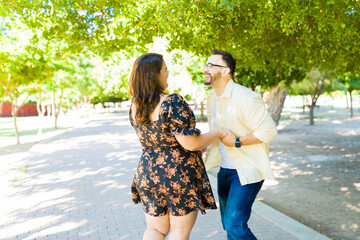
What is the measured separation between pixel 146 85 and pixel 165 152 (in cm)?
48

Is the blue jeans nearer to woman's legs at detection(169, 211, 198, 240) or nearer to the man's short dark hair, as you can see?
woman's legs at detection(169, 211, 198, 240)

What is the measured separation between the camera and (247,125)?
2.89 meters

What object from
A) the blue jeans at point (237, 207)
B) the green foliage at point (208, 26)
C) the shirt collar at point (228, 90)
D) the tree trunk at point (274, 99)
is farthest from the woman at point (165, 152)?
the tree trunk at point (274, 99)

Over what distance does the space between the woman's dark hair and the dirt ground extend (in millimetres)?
3097

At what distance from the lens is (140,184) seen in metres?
2.76

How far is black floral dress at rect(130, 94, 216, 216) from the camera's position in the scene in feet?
8.33

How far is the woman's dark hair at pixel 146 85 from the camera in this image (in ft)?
8.43

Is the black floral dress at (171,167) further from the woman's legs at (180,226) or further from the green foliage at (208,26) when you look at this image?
the green foliage at (208,26)

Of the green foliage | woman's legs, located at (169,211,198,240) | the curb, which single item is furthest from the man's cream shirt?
the green foliage

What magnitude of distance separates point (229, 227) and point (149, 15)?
4717mm

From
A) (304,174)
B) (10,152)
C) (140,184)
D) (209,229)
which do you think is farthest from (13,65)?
(140,184)

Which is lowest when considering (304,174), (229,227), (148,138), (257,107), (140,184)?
(304,174)

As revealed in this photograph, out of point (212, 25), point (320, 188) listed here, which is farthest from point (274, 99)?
point (212, 25)

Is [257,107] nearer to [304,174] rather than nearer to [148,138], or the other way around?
[148,138]
